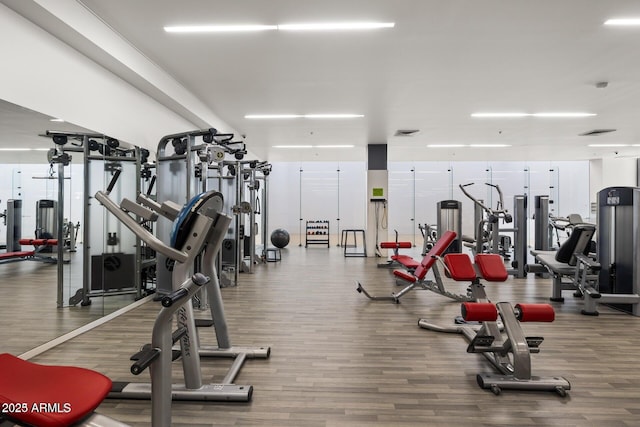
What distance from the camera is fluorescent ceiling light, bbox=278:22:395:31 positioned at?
10.7 ft

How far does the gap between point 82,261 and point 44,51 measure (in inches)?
74.1

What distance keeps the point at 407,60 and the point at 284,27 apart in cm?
142

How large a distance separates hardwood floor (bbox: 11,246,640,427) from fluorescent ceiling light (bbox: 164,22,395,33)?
2644 mm

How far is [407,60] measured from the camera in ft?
13.3

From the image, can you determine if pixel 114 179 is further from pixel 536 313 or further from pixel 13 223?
pixel 536 313

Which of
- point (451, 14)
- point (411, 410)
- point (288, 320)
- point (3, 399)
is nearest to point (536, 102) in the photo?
point (451, 14)

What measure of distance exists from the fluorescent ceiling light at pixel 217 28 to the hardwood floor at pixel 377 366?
2.65m

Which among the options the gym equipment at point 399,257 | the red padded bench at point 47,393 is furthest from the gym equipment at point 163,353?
the gym equipment at point 399,257

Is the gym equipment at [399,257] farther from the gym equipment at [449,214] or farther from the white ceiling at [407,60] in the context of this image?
the white ceiling at [407,60]

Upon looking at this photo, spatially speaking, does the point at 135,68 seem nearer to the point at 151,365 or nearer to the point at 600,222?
the point at 151,365

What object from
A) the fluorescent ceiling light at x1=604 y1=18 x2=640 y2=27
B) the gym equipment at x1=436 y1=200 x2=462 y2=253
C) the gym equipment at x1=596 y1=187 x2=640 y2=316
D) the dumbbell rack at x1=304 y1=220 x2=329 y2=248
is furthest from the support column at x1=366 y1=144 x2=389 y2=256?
the fluorescent ceiling light at x1=604 y1=18 x2=640 y2=27

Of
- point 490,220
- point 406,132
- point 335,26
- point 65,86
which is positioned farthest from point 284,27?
point 406,132

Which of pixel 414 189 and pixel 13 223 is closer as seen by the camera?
pixel 13 223

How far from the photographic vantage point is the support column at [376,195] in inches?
350
